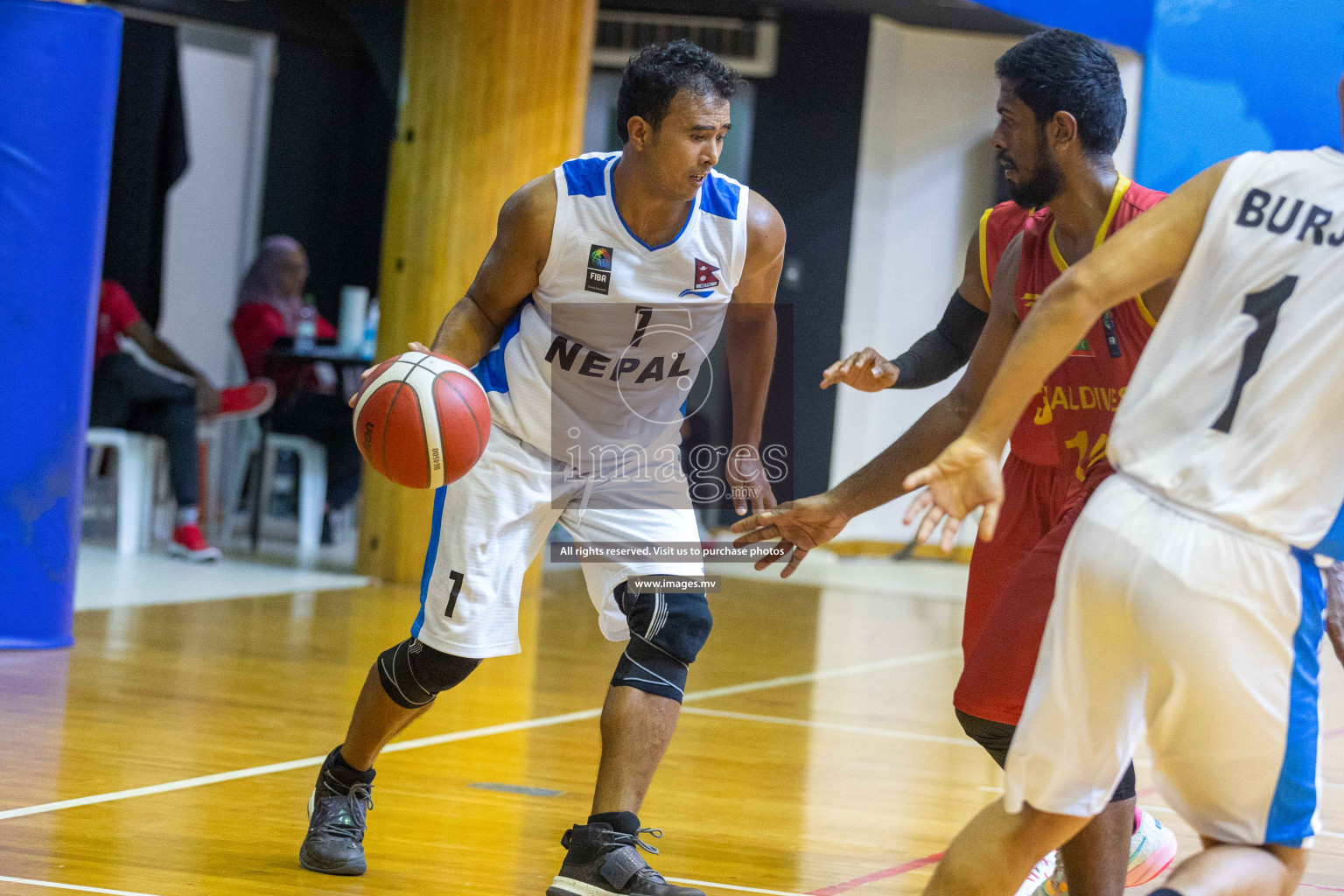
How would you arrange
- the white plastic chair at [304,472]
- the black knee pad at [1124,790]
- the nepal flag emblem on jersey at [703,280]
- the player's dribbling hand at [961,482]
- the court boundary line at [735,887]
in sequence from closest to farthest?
the player's dribbling hand at [961,482]
the black knee pad at [1124,790]
the court boundary line at [735,887]
the nepal flag emblem on jersey at [703,280]
the white plastic chair at [304,472]

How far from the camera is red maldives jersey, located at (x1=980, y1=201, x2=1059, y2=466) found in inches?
113

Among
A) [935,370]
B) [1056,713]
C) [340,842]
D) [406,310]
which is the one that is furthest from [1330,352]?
[406,310]

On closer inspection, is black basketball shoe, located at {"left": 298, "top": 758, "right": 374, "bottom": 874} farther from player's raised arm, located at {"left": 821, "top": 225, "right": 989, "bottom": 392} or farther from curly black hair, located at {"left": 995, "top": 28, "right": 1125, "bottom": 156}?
curly black hair, located at {"left": 995, "top": 28, "right": 1125, "bottom": 156}

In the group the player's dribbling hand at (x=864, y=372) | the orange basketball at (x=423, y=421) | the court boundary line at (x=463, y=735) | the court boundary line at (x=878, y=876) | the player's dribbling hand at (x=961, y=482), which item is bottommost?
the court boundary line at (x=463, y=735)

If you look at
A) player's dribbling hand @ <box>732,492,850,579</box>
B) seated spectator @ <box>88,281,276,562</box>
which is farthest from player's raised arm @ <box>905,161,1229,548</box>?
seated spectator @ <box>88,281,276,562</box>

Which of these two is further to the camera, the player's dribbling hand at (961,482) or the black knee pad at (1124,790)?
the black knee pad at (1124,790)

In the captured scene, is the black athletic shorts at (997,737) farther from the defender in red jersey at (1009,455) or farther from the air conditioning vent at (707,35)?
the air conditioning vent at (707,35)

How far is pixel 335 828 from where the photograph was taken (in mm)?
3111

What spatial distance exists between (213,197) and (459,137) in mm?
4472

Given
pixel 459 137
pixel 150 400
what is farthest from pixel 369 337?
pixel 459 137

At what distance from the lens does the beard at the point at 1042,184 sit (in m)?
2.60

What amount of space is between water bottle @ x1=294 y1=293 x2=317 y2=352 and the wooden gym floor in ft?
7.86

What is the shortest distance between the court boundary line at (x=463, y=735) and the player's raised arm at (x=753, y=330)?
4.65ft

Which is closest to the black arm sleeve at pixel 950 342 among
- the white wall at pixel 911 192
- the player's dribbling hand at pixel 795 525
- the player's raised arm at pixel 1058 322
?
the player's dribbling hand at pixel 795 525
